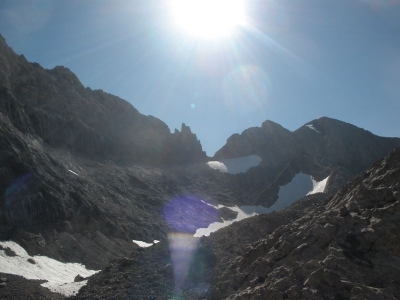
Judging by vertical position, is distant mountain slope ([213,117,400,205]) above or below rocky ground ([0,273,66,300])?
above

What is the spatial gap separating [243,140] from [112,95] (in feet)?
153

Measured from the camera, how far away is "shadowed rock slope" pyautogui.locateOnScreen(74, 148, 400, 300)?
481 inches

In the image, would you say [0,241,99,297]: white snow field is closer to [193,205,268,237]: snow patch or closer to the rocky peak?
[193,205,268,237]: snow patch

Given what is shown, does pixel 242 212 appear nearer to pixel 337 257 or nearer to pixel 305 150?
pixel 305 150

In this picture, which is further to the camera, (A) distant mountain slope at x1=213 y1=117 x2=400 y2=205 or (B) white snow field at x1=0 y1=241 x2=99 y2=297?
(A) distant mountain slope at x1=213 y1=117 x2=400 y2=205

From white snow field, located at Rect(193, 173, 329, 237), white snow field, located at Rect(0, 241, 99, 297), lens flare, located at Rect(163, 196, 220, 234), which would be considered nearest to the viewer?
white snow field, located at Rect(0, 241, 99, 297)

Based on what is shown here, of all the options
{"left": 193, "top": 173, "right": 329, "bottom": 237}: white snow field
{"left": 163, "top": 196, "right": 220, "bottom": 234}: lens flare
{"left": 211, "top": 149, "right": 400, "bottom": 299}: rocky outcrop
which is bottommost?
{"left": 211, "top": 149, "right": 400, "bottom": 299}: rocky outcrop

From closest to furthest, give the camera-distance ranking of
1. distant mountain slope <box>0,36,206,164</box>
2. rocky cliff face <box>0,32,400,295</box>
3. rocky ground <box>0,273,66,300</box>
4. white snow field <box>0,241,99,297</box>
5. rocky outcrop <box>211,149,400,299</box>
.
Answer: rocky outcrop <box>211,149,400,299</box>, rocky ground <box>0,273,66,300</box>, white snow field <box>0,241,99,297</box>, rocky cliff face <box>0,32,400,295</box>, distant mountain slope <box>0,36,206,164</box>

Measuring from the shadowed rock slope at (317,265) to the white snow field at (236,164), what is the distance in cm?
8454

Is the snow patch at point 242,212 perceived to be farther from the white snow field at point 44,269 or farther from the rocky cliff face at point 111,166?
the white snow field at point 44,269

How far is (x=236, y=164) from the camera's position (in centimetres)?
11331

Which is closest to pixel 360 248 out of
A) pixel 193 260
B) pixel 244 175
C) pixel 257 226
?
pixel 193 260

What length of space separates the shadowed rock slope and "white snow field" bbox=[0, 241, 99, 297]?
392 centimetres

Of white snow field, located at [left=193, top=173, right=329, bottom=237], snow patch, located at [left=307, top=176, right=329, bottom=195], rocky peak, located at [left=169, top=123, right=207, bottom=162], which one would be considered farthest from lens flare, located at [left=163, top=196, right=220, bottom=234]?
snow patch, located at [left=307, top=176, right=329, bottom=195]
